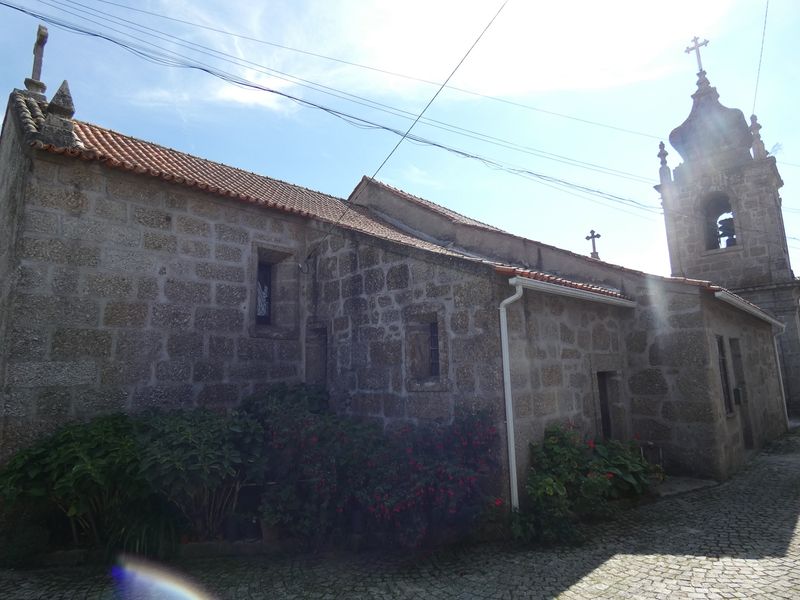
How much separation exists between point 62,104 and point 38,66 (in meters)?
1.85

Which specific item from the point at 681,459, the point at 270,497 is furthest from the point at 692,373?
the point at 270,497

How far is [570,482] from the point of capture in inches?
207

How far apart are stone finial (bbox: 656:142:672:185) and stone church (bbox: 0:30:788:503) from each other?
27.1 ft

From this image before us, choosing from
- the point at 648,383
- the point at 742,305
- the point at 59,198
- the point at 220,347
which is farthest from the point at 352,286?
the point at 742,305

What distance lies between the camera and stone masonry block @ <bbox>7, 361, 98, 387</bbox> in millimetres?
5133

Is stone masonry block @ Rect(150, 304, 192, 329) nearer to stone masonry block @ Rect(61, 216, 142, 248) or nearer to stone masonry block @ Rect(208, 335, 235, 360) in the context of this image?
stone masonry block @ Rect(208, 335, 235, 360)

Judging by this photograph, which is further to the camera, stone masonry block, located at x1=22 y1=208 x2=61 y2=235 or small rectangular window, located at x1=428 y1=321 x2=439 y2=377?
small rectangular window, located at x1=428 y1=321 x2=439 y2=377

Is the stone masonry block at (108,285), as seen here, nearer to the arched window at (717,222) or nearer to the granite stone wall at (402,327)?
the granite stone wall at (402,327)

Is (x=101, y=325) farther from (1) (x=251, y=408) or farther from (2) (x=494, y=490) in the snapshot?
(2) (x=494, y=490)

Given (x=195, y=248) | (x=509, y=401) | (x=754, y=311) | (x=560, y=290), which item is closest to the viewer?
(x=509, y=401)

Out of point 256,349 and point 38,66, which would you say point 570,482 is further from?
point 38,66

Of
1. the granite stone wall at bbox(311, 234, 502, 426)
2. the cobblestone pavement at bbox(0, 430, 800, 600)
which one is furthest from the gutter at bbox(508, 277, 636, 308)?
the cobblestone pavement at bbox(0, 430, 800, 600)

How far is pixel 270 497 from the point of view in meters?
4.81

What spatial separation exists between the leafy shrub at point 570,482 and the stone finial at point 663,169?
40.8 ft
